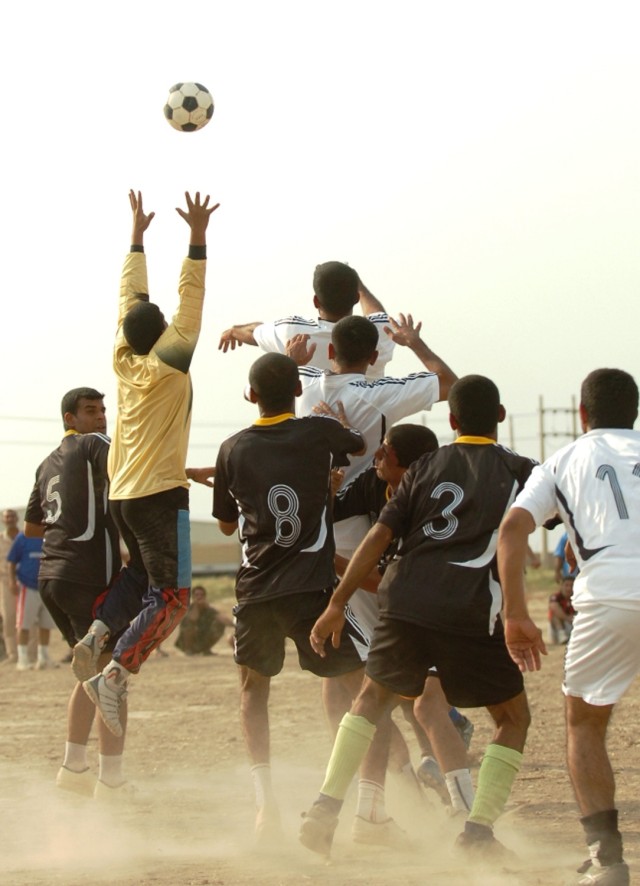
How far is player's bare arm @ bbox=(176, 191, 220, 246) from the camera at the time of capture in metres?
8.19

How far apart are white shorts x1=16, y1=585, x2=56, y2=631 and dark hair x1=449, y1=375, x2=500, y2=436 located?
15.1 metres

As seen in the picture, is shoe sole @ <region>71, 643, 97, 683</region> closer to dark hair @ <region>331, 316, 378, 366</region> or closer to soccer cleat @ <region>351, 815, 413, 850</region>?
soccer cleat @ <region>351, 815, 413, 850</region>

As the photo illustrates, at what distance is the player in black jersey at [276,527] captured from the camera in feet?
23.8

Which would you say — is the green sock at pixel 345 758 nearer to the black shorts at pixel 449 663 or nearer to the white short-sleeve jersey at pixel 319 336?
the black shorts at pixel 449 663

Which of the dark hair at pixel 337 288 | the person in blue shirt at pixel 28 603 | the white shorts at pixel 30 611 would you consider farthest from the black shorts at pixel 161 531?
the person in blue shirt at pixel 28 603

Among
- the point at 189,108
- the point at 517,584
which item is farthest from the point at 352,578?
the point at 189,108

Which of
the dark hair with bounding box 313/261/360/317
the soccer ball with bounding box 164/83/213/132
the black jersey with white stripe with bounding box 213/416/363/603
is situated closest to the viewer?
the black jersey with white stripe with bounding box 213/416/363/603

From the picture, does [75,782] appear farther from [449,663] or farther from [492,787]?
[492,787]

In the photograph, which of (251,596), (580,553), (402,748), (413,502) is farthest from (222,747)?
(580,553)

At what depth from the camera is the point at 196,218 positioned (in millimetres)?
8203

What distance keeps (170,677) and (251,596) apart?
40.9 ft

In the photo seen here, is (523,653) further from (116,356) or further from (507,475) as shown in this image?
(116,356)

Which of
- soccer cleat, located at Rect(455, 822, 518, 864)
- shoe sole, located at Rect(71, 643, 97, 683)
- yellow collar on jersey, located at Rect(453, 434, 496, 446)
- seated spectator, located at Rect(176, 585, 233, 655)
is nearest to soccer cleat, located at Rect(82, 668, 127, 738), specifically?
shoe sole, located at Rect(71, 643, 97, 683)

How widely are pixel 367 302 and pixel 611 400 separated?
2846 mm
